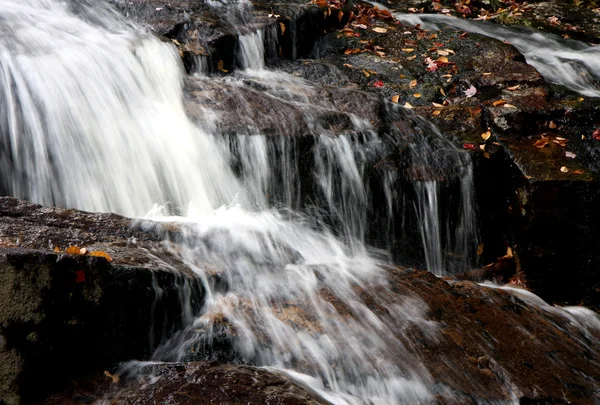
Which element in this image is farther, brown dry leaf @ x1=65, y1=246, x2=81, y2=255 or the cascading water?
the cascading water

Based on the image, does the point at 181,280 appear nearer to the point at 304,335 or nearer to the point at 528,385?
the point at 304,335

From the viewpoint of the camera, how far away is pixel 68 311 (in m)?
3.09

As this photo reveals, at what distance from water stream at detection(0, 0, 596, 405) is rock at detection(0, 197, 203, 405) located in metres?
0.21

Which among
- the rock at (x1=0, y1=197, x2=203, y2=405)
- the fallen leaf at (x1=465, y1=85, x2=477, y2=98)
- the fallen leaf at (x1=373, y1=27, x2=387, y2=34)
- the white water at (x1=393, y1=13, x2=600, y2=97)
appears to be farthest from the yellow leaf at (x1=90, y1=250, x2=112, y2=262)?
the white water at (x1=393, y1=13, x2=600, y2=97)

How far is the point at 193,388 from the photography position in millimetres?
2918

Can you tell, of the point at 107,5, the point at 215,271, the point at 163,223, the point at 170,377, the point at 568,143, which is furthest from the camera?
the point at 107,5

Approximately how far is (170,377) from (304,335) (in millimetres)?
976

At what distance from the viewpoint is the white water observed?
26.5 ft

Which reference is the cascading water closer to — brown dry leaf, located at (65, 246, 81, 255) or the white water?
brown dry leaf, located at (65, 246, 81, 255)

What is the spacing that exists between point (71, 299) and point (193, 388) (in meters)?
0.84

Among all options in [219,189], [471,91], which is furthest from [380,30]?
[219,189]

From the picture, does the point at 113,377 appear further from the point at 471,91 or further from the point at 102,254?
the point at 471,91

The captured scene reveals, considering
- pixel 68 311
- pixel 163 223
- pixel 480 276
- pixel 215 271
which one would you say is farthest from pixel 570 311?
pixel 68 311

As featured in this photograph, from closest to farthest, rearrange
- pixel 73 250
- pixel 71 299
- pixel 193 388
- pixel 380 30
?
pixel 193 388 → pixel 71 299 → pixel 73 250 → pixel 380 30
